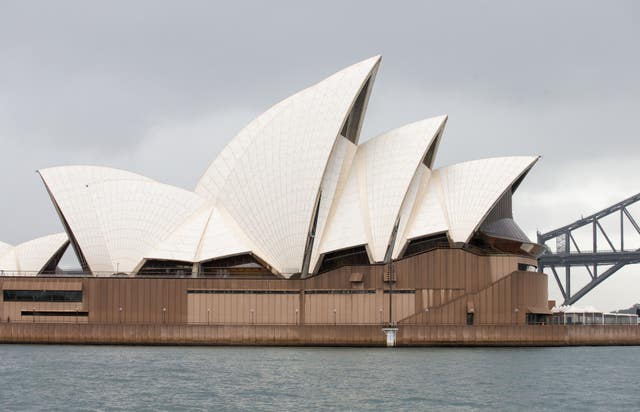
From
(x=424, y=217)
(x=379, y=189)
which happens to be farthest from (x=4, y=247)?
(x=424, y=217)

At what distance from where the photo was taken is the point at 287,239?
80625 millimetres

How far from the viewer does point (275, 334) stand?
7744 centimetres

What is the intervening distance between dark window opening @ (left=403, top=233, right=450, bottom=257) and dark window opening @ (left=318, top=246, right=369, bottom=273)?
3351 mm

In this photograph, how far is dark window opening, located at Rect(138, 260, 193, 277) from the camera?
8194 centimetres

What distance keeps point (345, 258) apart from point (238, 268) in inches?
340

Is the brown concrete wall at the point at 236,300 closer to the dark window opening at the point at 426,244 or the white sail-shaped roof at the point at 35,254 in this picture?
the dark window opening at the point at 426,244

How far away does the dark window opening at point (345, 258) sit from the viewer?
8100cm

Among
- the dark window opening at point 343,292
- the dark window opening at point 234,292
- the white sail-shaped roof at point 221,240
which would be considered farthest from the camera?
the white sail-shaped roof at point 221,240

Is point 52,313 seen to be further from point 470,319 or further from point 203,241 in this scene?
point 470,319

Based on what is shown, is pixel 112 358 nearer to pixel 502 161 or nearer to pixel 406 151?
pixel 406 151

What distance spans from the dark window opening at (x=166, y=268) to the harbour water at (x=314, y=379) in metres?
11.0

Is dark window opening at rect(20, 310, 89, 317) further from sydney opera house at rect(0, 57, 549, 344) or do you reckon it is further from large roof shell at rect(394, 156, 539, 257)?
large roof shell at rect(394, 156, 539, 257)

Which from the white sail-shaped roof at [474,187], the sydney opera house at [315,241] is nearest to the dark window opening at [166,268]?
the sydney opera house at [315,241]

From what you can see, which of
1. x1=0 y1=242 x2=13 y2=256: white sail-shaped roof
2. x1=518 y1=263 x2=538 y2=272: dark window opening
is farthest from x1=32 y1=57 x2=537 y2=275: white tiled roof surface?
x1=0 y1=242 x2=13 y2=256: white sail-shaped roof
